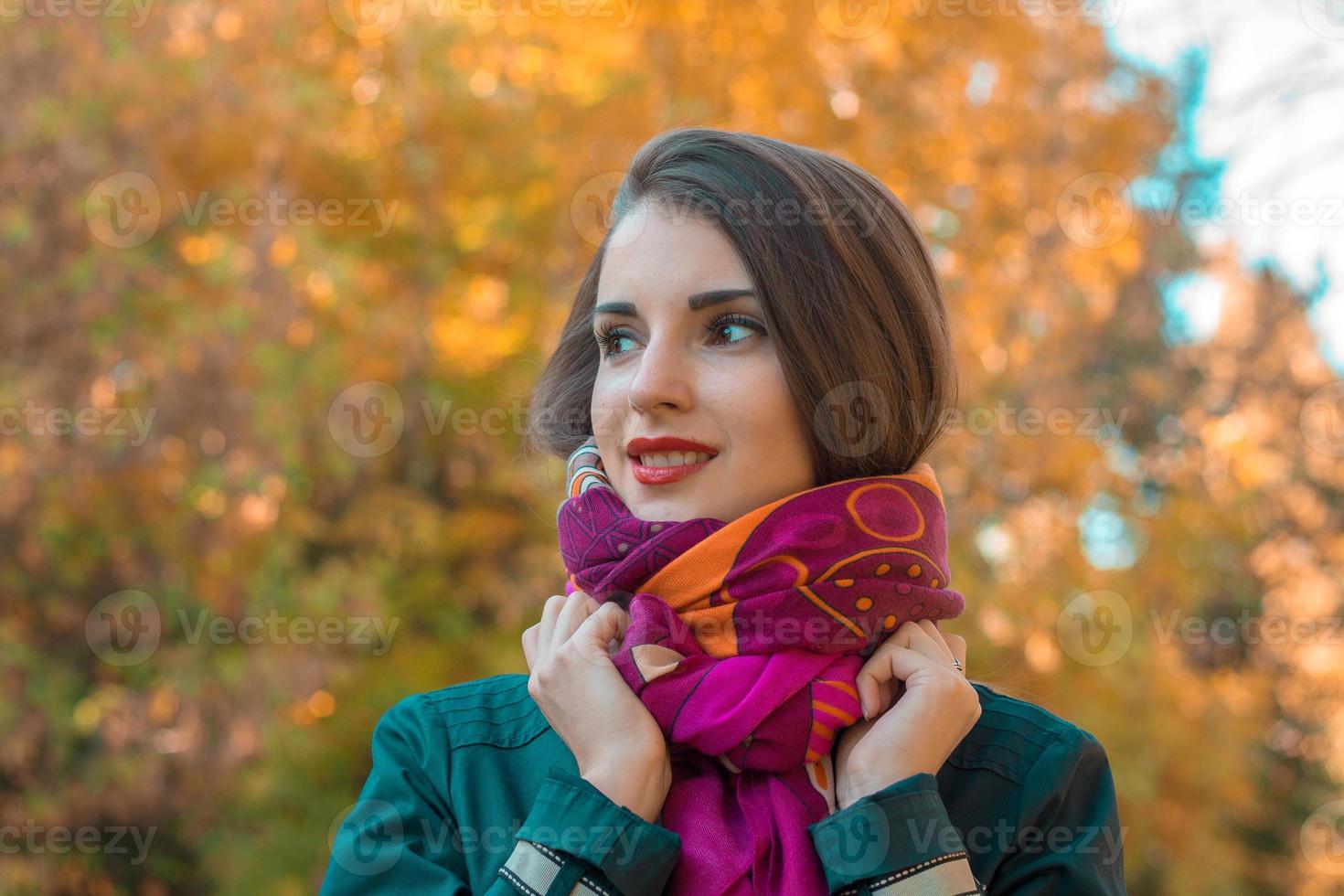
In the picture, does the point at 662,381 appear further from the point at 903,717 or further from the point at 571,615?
the point at 903,717

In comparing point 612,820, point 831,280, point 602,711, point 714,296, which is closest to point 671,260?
point 714,296

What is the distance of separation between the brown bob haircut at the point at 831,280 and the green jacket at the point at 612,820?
0.44 metres

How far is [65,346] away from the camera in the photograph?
499 cm

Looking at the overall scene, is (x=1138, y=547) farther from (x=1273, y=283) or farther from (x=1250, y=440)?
(x=1273, y=283)

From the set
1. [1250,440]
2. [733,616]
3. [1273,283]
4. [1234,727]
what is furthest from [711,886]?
[1273,283]

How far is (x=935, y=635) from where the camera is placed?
1724mm

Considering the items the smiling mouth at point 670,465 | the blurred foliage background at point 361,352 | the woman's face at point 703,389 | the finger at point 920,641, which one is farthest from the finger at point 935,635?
the blurred foliage background at point 361,352

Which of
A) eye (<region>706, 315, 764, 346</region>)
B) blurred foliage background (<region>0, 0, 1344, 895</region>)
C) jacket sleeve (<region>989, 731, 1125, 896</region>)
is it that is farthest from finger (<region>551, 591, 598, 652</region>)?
blurred foliage background (<region>0, 0, 1344, 895</region>)

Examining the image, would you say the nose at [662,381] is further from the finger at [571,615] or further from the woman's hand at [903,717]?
Answer: the woman's hand at [903,717]

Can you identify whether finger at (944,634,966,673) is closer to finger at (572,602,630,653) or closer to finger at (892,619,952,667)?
finger at (892,619,952,667)

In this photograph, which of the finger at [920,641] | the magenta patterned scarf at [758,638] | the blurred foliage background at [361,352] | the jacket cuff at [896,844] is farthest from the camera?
the blurred foliage background at [361,352]

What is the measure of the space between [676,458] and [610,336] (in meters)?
0.22

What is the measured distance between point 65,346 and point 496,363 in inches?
66.4

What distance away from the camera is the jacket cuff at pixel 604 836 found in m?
1.46
